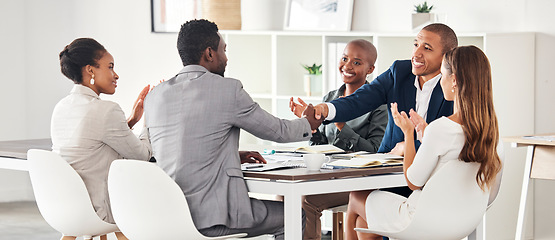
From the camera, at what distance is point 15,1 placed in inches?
283

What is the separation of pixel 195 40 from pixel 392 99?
1.15 m

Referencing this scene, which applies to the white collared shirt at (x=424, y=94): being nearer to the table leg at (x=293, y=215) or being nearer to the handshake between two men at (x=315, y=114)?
the handshake between two men at (x=315, y=114)

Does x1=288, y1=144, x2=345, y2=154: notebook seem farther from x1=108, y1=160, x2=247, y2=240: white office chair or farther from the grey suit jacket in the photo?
x1=108, y1=160, x2=247, y2=240: white office chair

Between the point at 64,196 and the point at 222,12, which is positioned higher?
the point at 222,12

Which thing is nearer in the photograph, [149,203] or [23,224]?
[149,203]

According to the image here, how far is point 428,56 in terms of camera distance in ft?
11.9

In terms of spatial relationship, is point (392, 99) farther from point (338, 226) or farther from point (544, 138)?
point (544, 138)

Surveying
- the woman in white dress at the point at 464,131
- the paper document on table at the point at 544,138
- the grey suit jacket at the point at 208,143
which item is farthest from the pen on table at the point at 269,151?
the paper document on table at the point at 544,138

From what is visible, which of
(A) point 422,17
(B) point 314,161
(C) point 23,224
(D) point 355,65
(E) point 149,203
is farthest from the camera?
(C) point 23,224

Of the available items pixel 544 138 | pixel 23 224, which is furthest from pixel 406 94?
pixel 23 224

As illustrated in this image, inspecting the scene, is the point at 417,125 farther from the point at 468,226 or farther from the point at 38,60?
the point at 38,60

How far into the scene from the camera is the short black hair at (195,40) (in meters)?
3.13

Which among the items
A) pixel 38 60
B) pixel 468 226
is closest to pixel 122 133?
pixel 468 226

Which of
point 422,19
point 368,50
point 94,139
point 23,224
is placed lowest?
point 23,224
